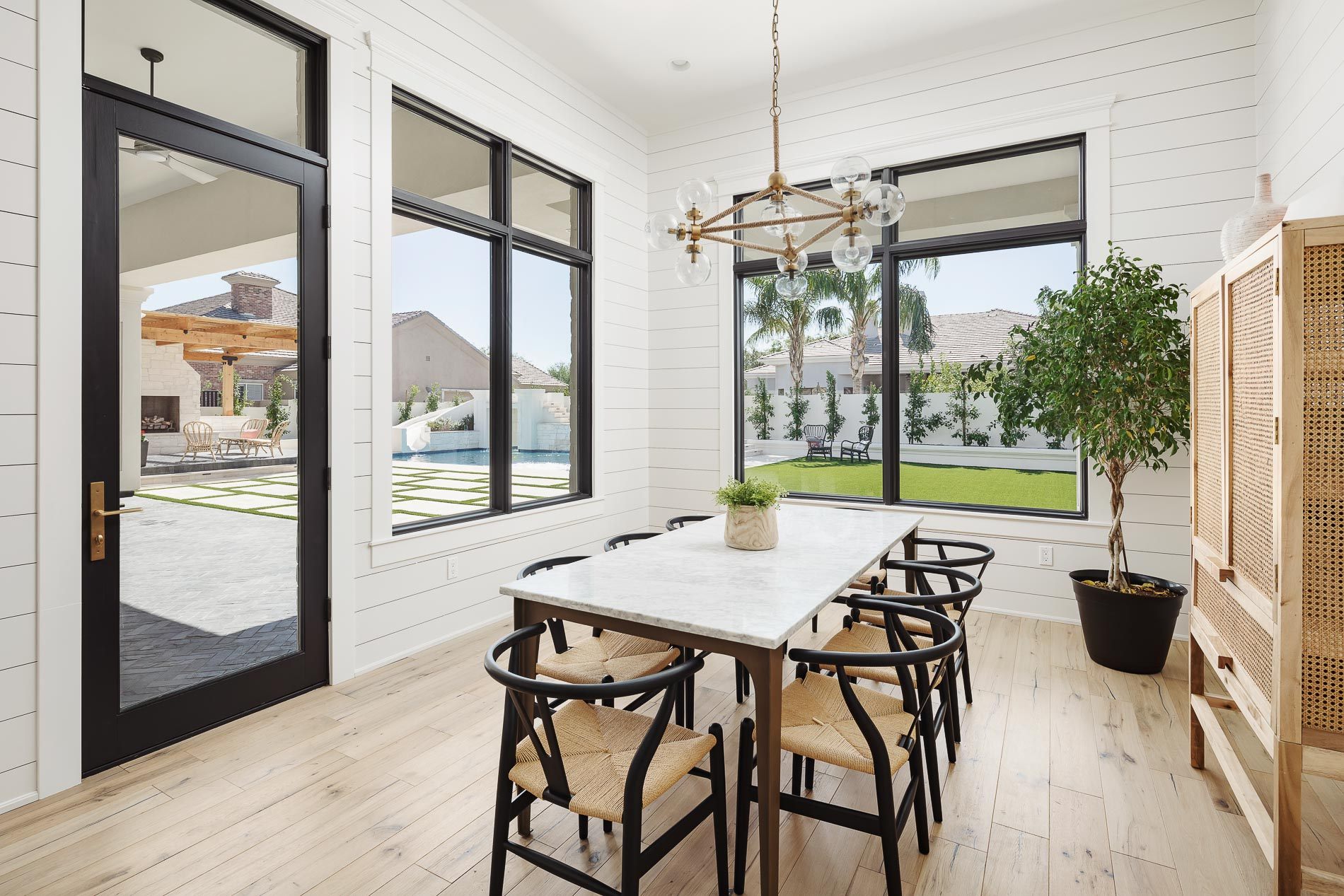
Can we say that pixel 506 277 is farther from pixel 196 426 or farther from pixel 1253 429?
pixel 1253 429

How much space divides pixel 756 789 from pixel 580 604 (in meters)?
0.72

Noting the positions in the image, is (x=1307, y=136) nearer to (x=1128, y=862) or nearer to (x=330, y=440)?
(x=1128, y=862)

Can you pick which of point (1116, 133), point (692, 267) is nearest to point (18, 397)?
point (692, 267)

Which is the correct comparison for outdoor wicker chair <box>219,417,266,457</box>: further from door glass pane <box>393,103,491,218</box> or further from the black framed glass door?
door glass pane <box>393,103,491,218</box>

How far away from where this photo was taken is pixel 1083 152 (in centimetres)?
397

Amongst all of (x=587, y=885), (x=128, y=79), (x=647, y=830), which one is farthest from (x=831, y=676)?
(x=128, y=79)

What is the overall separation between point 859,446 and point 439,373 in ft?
9.39

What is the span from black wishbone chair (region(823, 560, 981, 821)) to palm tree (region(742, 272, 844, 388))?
2.49 meters

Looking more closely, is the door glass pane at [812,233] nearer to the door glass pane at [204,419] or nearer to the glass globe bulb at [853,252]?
the glass globe bulb at [853,252]

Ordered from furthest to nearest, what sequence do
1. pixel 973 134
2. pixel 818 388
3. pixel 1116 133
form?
1. pixel 818 388
2. pixel 973 134
3. pixel 1116 133

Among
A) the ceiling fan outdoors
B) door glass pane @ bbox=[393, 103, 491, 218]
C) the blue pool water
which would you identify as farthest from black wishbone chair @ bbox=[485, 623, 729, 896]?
door glass pane @ bbox=[393, 103, 491, 218]

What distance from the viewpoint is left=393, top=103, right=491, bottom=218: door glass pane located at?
11.4 ft

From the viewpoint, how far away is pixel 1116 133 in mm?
3834

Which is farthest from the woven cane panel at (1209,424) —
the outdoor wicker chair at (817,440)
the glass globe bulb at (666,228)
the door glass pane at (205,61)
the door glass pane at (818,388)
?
the door glass pane at (205,61)
